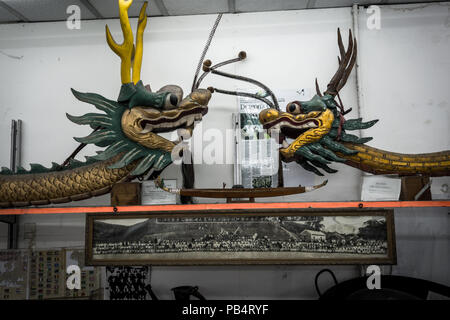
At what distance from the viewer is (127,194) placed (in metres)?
1.47

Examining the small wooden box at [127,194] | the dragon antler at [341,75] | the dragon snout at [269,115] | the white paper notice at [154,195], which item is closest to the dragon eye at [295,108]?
the dragon snout at [269,115]

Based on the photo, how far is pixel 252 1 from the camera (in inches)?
74.6

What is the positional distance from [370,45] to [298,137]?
0.83m

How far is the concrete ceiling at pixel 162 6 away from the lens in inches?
74.5

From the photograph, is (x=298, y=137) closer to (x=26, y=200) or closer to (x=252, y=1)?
(x=252, y=1)

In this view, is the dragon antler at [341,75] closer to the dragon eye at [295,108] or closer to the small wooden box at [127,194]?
the dragon eye at [295,108]

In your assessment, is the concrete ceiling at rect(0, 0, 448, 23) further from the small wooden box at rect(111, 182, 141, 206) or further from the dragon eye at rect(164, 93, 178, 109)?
the small wooden box at rect(111, 182, 141, 206)

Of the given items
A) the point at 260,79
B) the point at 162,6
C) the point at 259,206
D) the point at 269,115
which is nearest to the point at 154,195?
the point at 259,206

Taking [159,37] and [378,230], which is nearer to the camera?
[378,230]

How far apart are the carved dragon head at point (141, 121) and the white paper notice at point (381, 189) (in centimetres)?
84

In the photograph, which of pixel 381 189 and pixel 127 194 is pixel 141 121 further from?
pixel 381 189

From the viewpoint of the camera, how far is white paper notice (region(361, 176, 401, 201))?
1478mm
